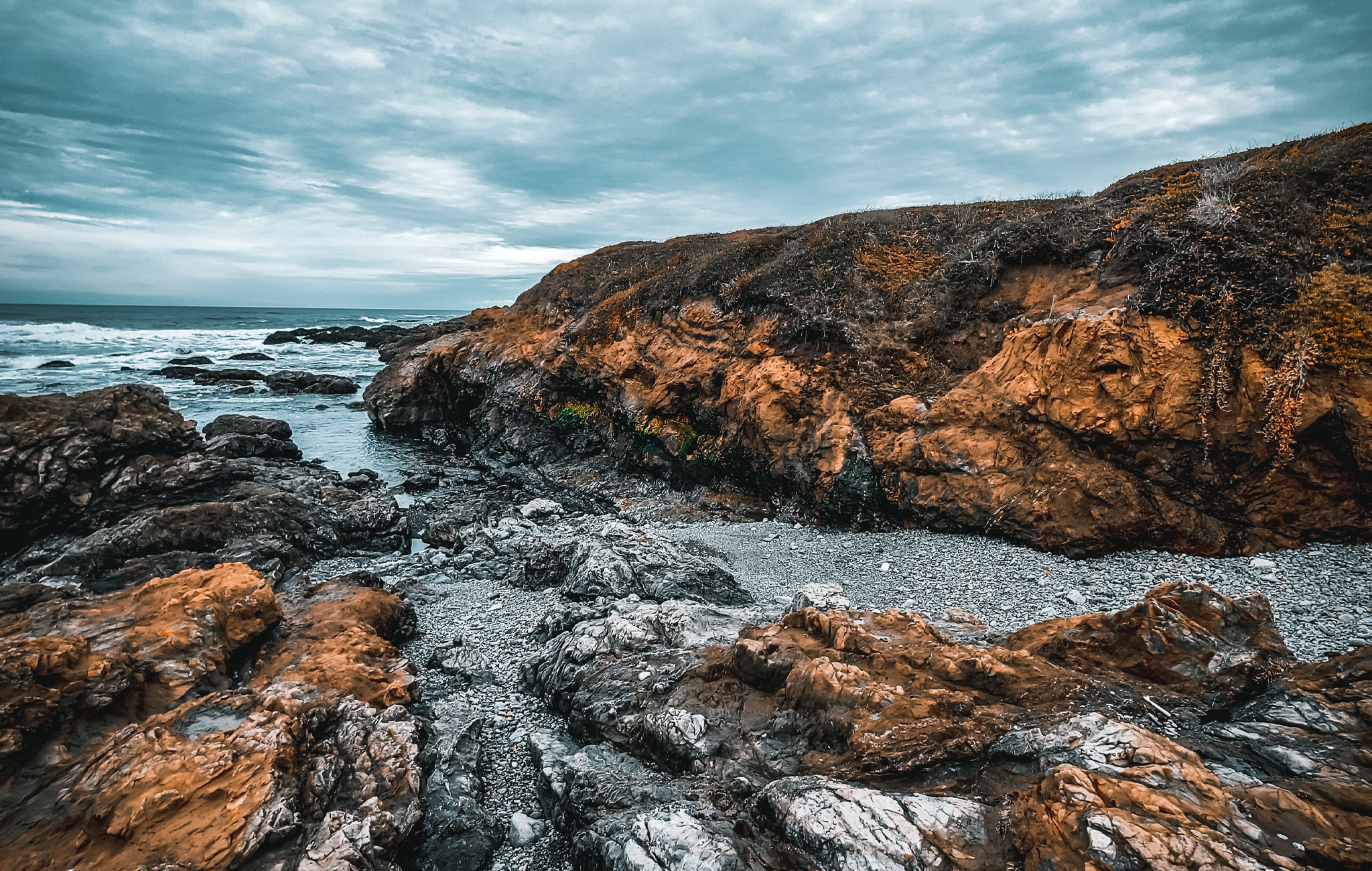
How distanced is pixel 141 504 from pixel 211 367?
171 ft

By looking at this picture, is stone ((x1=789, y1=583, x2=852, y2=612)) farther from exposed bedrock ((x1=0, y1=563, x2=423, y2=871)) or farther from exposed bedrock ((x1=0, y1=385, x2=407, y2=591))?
exposed bedrock ((x1=0, y1=385, x2=407, y2=591))

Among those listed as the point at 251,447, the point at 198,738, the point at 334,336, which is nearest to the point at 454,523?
the point at 198,738

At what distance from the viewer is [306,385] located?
160 feet

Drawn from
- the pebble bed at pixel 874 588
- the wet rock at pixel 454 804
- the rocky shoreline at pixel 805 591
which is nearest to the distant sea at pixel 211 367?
the rocky shoreline at pixel 805 591

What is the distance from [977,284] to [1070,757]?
657 inches

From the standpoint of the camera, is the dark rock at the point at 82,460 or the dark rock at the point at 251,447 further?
the dark rock at the point at 251,447

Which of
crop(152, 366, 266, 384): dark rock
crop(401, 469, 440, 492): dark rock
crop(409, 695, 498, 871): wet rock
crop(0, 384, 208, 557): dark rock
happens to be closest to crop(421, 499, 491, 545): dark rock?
crop(401, 469, 440, 492): dark rock

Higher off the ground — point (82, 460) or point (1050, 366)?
point (1050, 366)

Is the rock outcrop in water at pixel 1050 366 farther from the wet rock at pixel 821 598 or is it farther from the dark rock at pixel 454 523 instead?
the dark rock at pixel 454 523

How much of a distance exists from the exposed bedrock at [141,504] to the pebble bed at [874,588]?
1.87 m

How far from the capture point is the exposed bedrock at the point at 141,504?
49.9ft

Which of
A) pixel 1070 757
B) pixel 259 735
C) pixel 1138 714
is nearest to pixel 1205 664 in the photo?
pixel 1138 714

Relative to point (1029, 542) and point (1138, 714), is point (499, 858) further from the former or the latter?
point (1029, 542)

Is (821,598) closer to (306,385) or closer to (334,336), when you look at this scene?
(306,385)
